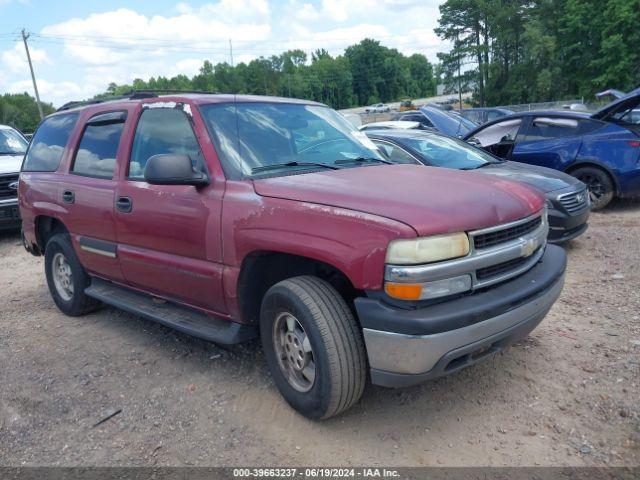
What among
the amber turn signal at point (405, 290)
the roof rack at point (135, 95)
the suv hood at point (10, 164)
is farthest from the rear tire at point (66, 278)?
the suv hood at point (10, 164)

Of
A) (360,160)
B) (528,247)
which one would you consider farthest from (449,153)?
(528,247)

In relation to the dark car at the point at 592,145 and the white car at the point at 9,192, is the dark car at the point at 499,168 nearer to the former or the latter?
the dark car at the point at 592,145

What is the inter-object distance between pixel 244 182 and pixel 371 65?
407 feet

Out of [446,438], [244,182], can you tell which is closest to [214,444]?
[446,438]

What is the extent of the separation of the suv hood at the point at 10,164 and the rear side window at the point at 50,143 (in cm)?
400

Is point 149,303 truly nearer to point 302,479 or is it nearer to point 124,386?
point 124,386

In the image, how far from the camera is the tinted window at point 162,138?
3.57 meters

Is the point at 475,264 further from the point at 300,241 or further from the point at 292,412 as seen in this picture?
the point at 292,412

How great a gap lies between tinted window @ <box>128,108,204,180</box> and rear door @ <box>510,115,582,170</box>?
621 centimetres

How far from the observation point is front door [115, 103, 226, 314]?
11.0ft

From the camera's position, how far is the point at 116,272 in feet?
13.9

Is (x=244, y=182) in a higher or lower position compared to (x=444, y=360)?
higher

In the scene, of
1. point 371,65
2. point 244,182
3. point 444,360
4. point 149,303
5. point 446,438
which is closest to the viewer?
point 444,360

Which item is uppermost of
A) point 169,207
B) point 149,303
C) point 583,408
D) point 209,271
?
point 169,207
